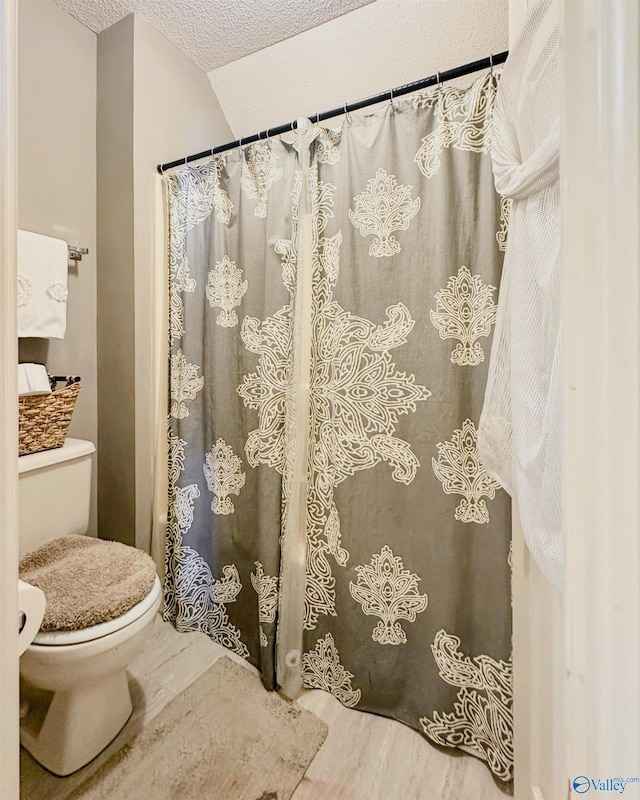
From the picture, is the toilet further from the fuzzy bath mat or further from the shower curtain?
the shower curtain

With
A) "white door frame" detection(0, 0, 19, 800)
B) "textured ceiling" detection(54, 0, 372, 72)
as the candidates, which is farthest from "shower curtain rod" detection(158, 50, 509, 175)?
"white door frame" detection(0, 0, 19, 800)

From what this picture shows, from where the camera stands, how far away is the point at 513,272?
31.9 inches

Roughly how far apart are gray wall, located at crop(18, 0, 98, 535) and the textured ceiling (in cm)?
13

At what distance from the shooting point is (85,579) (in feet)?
3.70

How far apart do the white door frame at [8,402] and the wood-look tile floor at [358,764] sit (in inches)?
31.3

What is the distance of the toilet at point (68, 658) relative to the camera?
98 centimetres

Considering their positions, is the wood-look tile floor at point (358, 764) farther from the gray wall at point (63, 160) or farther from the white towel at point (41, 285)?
the white towel at point (41, 285)

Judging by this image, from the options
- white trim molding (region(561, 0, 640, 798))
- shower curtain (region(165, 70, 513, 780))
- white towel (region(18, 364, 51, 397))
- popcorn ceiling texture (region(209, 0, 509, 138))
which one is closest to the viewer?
white trim molding (region(561, 0, 640, 798))

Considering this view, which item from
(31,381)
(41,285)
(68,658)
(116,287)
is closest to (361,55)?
(116,287)

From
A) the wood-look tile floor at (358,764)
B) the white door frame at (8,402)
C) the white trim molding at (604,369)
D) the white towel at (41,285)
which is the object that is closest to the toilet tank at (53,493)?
the white towel at (41,285)

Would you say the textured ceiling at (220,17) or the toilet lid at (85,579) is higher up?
the textured ceiling at (220,17)

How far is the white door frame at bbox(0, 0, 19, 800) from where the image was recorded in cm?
51

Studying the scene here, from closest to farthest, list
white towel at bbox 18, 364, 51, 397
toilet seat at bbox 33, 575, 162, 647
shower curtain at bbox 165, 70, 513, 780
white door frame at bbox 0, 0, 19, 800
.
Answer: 1. white door frame at bbox 0, 0, 19, 800
2. toilet seat at bbox 33, 575, 162, 647
3. shower curtain at bbox 165, 70, 513, 780
4. white towel at bbox 18, 364, 51, 397

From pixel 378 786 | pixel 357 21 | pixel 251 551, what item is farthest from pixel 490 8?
pixel 378 786
